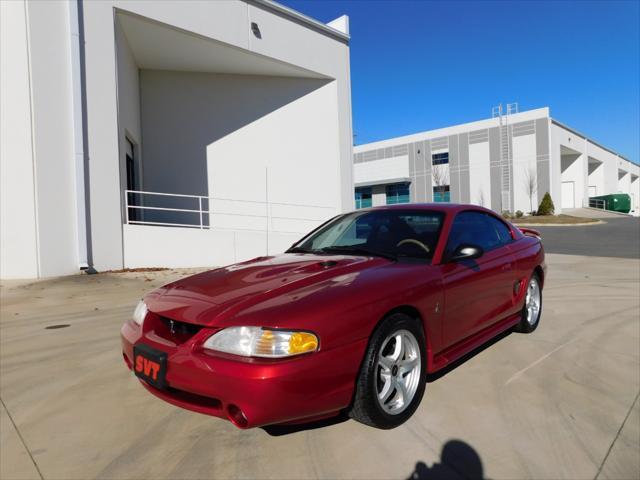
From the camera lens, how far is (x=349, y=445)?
7.63 feet

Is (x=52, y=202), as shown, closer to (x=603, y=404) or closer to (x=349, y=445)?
(x=349, y=445)

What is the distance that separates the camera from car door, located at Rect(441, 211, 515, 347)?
10.0 ft

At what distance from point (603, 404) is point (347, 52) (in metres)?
14.9

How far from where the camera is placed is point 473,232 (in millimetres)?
3762

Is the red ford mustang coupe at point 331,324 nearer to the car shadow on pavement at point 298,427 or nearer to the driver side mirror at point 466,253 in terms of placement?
the driver side mirror at point 466,253

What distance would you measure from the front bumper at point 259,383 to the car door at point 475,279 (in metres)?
1.04

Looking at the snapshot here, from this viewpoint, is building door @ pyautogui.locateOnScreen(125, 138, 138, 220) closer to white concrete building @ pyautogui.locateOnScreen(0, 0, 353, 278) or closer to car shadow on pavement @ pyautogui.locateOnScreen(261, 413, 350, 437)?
white concrete building @ pyautogui.locateOnScreen(0, 0, 353, 278)

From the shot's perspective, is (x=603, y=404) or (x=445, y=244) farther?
(x=445, y=244)

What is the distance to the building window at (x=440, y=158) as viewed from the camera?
4650 cm

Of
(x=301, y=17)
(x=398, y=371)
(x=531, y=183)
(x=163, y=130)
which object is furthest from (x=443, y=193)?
(x=398, y=371)

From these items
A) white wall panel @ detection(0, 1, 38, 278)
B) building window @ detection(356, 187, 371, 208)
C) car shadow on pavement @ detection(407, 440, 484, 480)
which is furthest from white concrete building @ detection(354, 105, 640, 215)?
car shadow on pavement @ detection(407, 440, 484, 480)

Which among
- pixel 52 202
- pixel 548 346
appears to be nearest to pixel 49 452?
pixel 548 346

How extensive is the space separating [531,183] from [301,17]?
33.8 metres

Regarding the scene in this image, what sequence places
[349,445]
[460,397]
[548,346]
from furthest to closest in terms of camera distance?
[548,346] → [460,397] → [349,445]
